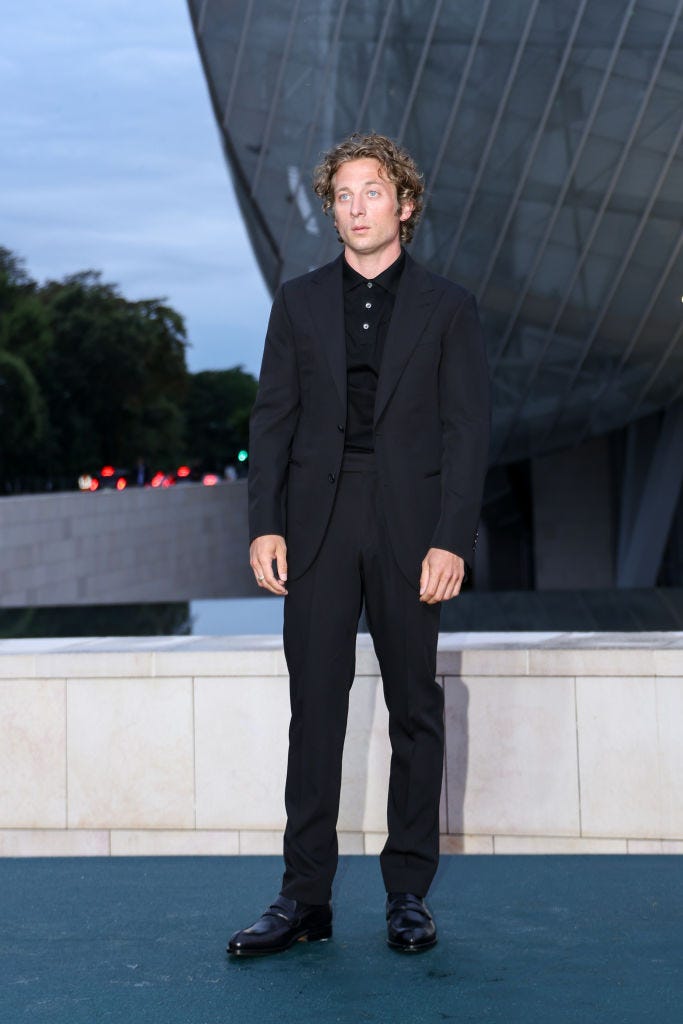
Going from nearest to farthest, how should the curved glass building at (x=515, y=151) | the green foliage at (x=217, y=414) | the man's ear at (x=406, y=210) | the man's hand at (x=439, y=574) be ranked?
the man's hand at (x=439, y=574)
the man's ear at (x=406, y=210)
the curved glass building at (x=515, y=151)
the green foliage at (x=217, y=414)

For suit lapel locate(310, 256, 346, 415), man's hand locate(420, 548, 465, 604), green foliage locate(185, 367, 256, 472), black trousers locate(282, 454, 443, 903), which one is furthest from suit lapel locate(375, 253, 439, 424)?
green foliage locate(185, 367, 256, 472)

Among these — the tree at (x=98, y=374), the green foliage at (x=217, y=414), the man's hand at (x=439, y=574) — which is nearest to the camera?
the man's hand at (x=439, y=574)

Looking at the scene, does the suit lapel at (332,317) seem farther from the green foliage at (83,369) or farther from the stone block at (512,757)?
the green foliage at (83,369)

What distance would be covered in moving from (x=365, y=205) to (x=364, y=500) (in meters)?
0.87

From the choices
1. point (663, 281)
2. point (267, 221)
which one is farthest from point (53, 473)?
point (663, 281)

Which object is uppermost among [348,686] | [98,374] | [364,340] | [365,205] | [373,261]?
[98,374]

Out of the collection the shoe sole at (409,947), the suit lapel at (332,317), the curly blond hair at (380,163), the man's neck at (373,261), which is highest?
the curly blond hair at (380,163)

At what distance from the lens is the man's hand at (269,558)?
407cm

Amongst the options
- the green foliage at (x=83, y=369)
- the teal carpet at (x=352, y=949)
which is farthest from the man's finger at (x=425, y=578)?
the green foliage at (x=83, y=369)

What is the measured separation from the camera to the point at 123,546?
23844 millimetres

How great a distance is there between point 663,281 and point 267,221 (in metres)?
7.27

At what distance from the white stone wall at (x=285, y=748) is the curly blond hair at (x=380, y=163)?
6.25ft

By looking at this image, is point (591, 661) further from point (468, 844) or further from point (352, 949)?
point (352, 949)

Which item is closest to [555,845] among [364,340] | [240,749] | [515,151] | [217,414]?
[240,749]
